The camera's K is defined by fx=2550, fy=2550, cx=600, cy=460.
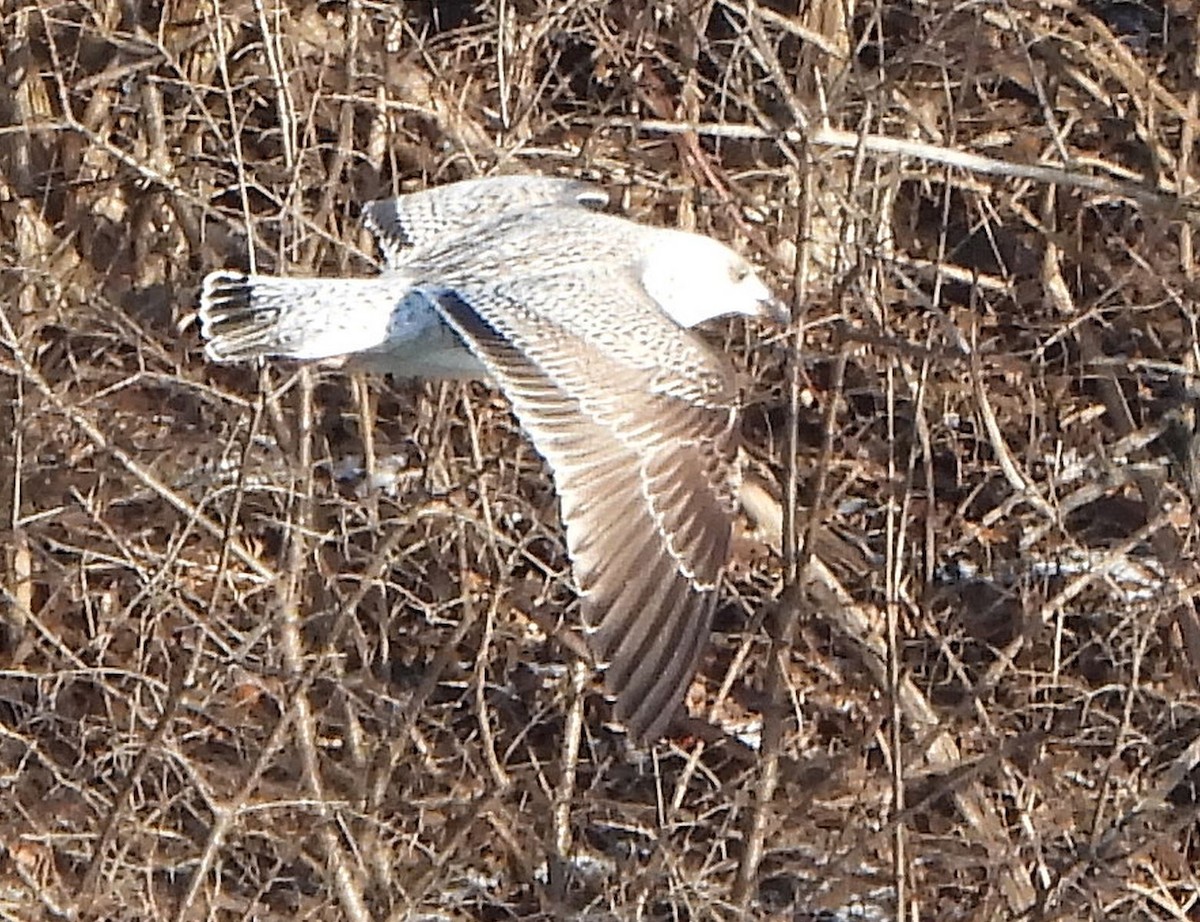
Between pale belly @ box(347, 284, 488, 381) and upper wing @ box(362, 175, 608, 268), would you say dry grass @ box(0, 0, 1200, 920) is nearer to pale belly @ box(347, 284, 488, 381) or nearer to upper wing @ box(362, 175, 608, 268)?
upper wing @ box(362, 175, 608, 268)

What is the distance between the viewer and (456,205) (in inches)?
204

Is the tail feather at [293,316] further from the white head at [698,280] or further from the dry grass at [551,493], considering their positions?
the dry grass at [551,493]

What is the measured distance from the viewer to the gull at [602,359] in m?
4.11

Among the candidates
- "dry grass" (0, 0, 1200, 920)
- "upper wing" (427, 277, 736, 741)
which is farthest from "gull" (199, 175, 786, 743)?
"dry grass" (0, 0, 1200, 920)

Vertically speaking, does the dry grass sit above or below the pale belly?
below

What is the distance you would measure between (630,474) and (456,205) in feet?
3.72

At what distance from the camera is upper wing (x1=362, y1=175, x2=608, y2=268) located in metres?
5.10

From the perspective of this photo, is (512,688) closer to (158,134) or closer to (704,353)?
(158,134)

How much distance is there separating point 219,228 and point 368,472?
47.2 inches

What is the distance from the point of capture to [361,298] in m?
4.59

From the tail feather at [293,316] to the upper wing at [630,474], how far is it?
0.19m

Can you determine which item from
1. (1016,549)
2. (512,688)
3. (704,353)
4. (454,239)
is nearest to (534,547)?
(512,688)

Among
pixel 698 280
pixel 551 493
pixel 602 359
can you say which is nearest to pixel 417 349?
pixel 602 359

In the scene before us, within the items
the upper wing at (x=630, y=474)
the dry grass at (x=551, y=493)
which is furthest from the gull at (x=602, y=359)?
the dry grass at (x=551, y=493)
